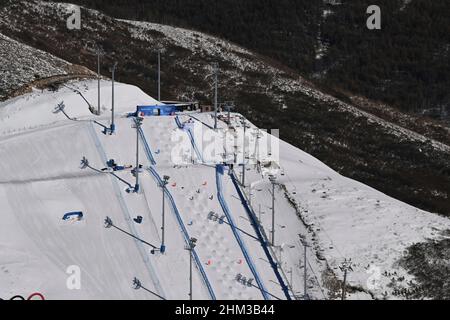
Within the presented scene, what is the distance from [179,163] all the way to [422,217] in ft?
49.5

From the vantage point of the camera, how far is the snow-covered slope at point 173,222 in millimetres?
40188

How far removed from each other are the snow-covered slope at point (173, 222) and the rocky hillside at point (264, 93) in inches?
613

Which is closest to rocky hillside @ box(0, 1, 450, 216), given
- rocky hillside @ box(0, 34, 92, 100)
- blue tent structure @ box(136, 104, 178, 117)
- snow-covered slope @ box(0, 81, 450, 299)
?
rocky hillside @ box(0, 34, 92, 100)

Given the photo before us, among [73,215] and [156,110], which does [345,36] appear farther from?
[73,215]

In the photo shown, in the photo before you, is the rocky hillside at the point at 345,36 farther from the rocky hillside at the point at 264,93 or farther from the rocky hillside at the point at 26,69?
the rocky hillside at the point at 26,69

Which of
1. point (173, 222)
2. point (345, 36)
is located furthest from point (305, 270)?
point (345, 36)

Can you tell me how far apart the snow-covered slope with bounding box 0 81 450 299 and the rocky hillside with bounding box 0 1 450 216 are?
51.1 ft

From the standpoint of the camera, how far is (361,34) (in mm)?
161625

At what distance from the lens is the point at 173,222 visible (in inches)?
1785

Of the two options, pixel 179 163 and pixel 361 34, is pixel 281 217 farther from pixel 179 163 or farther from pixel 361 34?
pixel 361 34

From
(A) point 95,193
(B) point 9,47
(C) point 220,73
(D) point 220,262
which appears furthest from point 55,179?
(C) point 220,73

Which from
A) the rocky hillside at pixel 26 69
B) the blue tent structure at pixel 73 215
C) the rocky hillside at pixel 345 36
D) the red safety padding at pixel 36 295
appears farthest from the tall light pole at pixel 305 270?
the rocky hillside at pixel 345 36

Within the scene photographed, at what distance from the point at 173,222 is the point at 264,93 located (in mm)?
49895

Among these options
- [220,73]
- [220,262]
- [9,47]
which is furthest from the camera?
[220,73]
